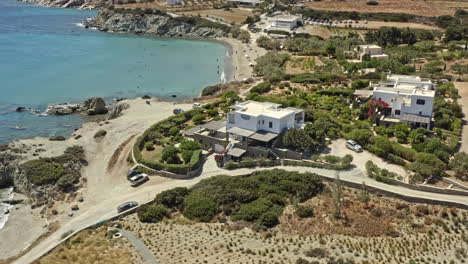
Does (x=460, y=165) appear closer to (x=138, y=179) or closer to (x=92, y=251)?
(x=138, y=179)

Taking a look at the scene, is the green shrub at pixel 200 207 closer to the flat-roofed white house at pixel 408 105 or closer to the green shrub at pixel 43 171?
Result: the green shrub at pixel 43 171

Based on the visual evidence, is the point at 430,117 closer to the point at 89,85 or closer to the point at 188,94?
the point at 188,94

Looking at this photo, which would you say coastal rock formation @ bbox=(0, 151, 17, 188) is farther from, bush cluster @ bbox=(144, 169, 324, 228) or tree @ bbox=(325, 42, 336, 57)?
tree @ bbox=(325, 42, 336, 57)

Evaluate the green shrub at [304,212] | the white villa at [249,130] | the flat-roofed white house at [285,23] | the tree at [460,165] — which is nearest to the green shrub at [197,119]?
the white villa at [249,130]

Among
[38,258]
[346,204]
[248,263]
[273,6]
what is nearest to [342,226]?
[346,204]

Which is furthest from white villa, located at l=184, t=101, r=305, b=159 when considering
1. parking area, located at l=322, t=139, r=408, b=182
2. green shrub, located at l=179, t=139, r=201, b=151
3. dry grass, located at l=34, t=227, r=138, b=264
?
dry grass, located at l=34, t=227, r=138, b=264

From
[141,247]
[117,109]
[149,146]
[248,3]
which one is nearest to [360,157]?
[149,146]
